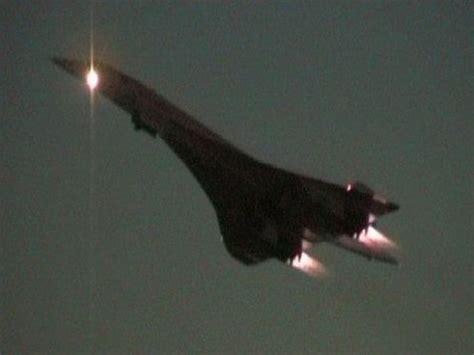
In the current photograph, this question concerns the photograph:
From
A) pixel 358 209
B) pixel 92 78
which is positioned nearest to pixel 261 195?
pixel 358 209

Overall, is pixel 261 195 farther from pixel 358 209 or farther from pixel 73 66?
pixel 73 66

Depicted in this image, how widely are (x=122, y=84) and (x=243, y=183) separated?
5820 millimetres

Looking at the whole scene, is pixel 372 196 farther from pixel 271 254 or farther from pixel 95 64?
pixel 95 64

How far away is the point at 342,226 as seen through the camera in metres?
26.3

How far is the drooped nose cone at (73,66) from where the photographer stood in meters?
27.4

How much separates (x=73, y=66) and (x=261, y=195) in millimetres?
8277

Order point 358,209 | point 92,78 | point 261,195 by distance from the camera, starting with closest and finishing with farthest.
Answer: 1. point 358,209
2. point 92,78
3. point 261,195

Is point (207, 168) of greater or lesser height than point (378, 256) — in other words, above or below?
above

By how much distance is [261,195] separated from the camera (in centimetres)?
2850

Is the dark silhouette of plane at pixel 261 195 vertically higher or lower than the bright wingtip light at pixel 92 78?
lower

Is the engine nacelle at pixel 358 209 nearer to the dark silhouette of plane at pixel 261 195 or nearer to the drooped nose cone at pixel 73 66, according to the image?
the dark silhouette of plane at pixel 261 195

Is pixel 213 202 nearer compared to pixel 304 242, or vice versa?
pixel 304 242

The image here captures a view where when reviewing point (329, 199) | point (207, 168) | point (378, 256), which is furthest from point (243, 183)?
point (378, 256)

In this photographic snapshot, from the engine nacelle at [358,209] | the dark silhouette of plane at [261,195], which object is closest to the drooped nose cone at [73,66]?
the dark silhouette of plane at [261,195]
